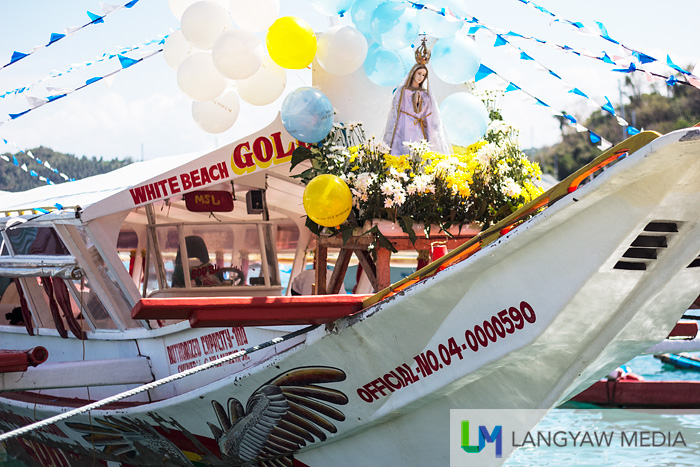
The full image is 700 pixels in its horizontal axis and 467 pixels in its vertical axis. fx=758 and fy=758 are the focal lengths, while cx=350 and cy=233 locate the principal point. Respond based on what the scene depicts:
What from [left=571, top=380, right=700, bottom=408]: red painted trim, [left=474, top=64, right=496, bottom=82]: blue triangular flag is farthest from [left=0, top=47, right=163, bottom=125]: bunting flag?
[left=571, top=380, right=700, bottom=408]: red painted trim

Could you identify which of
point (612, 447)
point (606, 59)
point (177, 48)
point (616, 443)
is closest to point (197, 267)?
point (177, 48)

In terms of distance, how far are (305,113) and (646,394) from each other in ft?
28.1

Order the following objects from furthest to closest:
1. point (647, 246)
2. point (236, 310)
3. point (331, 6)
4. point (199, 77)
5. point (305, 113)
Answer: point (331, 6) < point (199, 77) < point (305, 113) < point (236, 310) < point (647, 246)

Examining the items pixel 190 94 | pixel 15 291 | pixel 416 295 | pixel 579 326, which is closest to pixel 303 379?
pixel 416 295

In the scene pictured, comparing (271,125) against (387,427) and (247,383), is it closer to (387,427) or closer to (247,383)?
(247,383)

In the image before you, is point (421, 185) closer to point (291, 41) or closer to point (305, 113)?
point (305, 113)

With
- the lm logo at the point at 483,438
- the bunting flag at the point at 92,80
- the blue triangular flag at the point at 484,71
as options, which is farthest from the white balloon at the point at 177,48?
the lm logo at the point at 483,438

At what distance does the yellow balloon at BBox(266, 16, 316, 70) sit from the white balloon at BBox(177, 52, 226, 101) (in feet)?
1.99

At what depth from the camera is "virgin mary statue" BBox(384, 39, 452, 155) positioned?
600 cm

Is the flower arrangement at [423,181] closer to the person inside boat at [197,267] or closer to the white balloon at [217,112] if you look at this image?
the white balloon at [217,112]

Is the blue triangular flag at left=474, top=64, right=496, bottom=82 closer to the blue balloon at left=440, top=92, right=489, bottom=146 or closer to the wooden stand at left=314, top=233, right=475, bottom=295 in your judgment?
the blue balloon at left=440, top=92, right=489, bottom=146

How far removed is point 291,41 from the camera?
5.68 meters

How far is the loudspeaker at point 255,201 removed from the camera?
8.12 metres

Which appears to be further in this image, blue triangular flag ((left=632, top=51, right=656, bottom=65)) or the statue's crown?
the statue's crown
